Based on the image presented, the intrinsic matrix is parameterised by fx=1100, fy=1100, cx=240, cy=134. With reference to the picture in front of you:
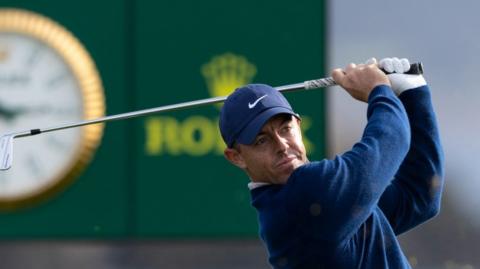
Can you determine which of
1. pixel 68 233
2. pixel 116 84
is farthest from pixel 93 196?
pixel 116 84

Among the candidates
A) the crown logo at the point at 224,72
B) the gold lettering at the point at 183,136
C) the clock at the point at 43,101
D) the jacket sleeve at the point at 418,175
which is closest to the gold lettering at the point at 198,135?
the gold lettering at the point at 183,136

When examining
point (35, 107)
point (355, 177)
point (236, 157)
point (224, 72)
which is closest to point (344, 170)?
point (355, 177)

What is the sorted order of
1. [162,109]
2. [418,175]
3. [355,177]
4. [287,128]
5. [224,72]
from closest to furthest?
[355,177] < [287,128] < [418,175] < [162,109] < [224,72]

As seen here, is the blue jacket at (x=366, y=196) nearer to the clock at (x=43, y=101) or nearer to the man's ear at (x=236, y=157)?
the man's ear at (x=236, y=157)

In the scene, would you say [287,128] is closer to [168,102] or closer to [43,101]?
[168,102]

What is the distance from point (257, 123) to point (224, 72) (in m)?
3.43

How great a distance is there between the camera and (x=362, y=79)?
2285 millimetres

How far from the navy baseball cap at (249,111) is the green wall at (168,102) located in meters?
3.28

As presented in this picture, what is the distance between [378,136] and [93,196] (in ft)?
12.3

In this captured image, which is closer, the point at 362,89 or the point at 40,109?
the point at 362,89

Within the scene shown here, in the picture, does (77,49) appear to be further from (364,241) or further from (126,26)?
(364,241)

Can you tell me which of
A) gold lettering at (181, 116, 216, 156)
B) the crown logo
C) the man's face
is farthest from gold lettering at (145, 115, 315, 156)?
the man's face

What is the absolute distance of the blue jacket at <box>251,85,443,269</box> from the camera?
216 cm

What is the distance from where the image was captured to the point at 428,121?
2391 mm
